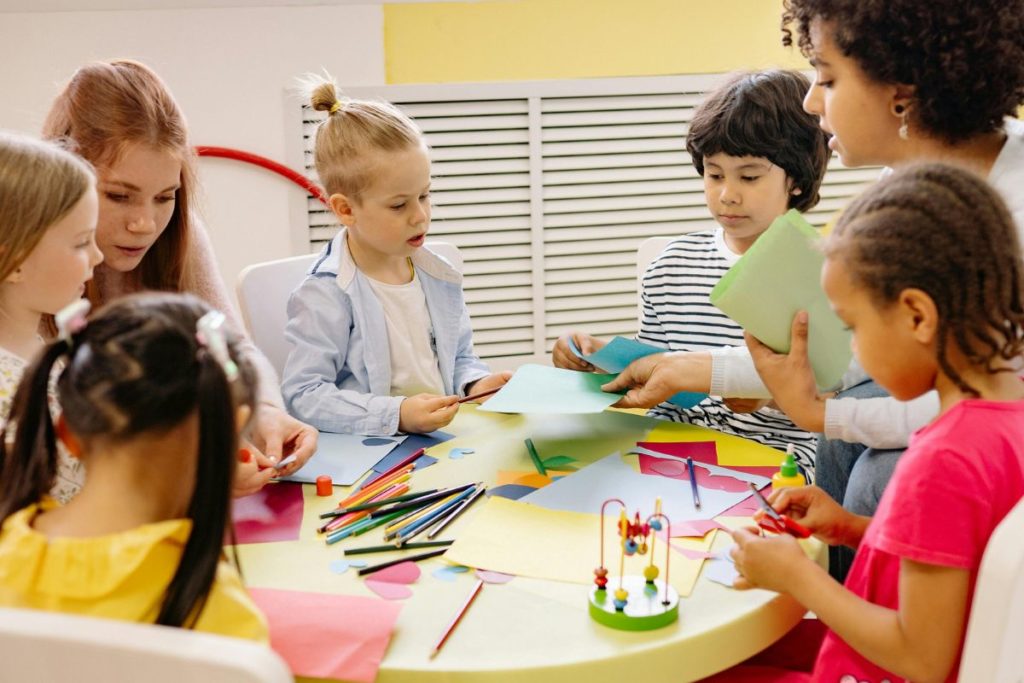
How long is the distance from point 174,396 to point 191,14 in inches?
80.0

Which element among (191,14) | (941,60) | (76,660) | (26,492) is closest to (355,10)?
(191,14)

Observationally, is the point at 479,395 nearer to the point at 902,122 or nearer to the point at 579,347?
the point at 579,347

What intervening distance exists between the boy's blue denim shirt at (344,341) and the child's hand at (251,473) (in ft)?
0.88

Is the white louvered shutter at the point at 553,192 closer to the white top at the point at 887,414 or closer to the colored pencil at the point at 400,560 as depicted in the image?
the white top at the point at 887,414

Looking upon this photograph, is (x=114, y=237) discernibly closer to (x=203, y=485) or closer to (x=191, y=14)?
(x=203, y=485)

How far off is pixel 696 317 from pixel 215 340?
119cm

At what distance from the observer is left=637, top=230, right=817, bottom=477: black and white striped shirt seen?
5.62ft

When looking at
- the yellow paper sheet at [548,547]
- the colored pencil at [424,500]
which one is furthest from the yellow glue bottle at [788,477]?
the colored pencil at [424,500]

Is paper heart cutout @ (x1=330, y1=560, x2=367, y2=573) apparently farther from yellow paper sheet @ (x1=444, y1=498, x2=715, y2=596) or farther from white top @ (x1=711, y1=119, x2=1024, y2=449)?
white top @ (x1=711, y1=119, x2=1024, y2=449)

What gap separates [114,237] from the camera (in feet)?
4.93

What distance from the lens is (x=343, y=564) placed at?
104 centimetres

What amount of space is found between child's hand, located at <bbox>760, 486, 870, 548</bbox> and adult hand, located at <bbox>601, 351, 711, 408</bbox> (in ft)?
1.14

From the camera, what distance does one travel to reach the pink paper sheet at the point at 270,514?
1.13 metres

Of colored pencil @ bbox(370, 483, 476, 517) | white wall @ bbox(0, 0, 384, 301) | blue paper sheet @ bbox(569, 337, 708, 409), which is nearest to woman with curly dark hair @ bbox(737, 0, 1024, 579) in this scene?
blue paper sheet @ bbox(569, 337, 708, 409)
